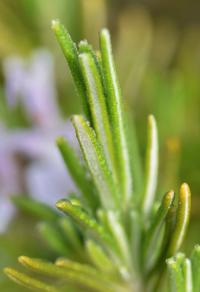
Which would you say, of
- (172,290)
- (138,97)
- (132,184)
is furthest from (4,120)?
(172,290)

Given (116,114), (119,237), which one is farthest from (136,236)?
(116,114)

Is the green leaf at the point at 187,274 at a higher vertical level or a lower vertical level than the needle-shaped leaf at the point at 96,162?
lower

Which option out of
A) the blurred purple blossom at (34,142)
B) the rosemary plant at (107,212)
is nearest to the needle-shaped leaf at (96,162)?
the rosemary plant at (107,212)

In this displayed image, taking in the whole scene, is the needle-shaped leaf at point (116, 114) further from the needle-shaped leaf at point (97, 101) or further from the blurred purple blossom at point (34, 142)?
the blurred purple blossom at point (34, 142)

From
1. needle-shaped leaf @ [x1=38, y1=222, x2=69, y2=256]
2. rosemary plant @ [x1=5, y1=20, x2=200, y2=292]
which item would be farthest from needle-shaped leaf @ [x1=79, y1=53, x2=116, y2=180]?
needle-shaped leaf @ [x1=38, y1=222, x2=69, y2=256]

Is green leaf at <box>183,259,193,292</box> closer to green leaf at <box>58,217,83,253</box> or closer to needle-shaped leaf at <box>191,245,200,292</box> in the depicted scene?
needle-shaped leaf at <box>191,245,200,292</box>

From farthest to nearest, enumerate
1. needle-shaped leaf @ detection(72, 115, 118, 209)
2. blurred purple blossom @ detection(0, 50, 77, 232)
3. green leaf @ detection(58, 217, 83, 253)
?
blurred purple blossom @ detection(0, 50, 77, 232) → green leaf @ detection(58, 217, 83, 253) → needle-shaped leaf @ detection(72, 115, 118, 209)
